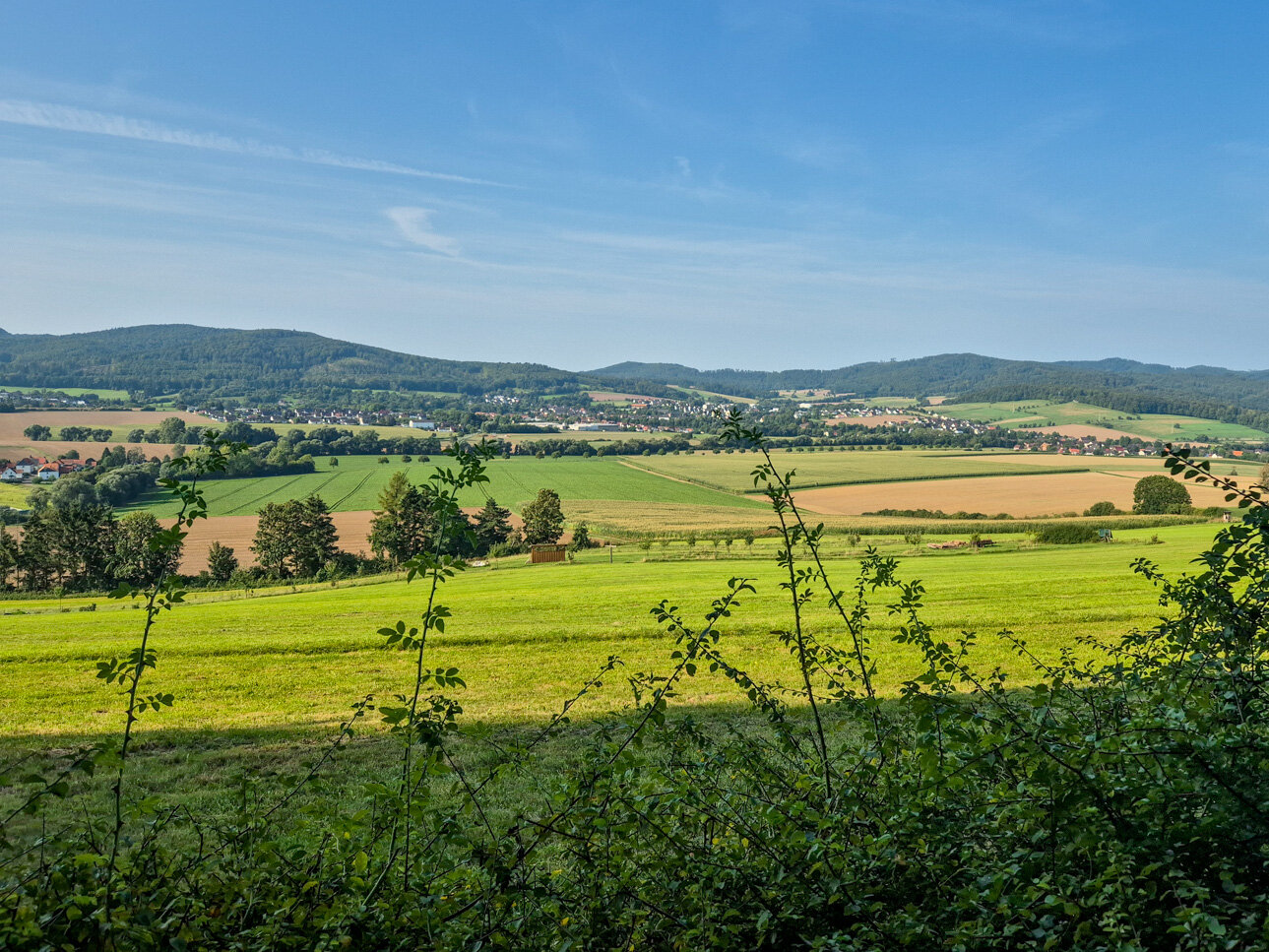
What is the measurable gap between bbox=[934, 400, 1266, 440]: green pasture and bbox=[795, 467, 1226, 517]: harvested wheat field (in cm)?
4751

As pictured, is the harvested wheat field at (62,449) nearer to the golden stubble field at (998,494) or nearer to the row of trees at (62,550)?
the row of trees at (62,550)

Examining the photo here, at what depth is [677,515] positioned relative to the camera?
70.4m

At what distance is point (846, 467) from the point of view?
Answer: 9912cm

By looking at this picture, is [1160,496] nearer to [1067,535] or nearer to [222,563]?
[1067,535]

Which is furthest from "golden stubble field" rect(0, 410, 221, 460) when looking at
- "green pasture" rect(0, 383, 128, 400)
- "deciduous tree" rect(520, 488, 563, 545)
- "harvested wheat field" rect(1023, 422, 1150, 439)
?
"harvested wheat field" rect(1023, 422, 1150, 439)

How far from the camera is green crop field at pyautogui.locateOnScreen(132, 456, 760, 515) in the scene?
77531 millimetres

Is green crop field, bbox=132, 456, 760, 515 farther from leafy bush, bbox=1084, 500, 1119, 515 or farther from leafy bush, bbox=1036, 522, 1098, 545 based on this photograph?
leafy bush, bbox=1036, 522, 1098, 545

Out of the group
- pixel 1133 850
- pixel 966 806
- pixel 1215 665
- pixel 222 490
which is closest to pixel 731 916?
pixel 966 806

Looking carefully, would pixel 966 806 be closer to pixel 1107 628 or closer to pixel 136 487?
pixel 1107 628

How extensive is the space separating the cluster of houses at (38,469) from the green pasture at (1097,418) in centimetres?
14120

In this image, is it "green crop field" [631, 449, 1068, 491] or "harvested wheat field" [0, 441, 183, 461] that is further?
"harvested wheat field" [0, 441, 183, 461]

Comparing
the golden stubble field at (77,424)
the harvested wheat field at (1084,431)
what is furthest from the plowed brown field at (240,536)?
the harvested wheat field at (1084,431)

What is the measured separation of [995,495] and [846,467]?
27432 millimetres

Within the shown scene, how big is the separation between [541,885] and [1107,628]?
19.9 metres
